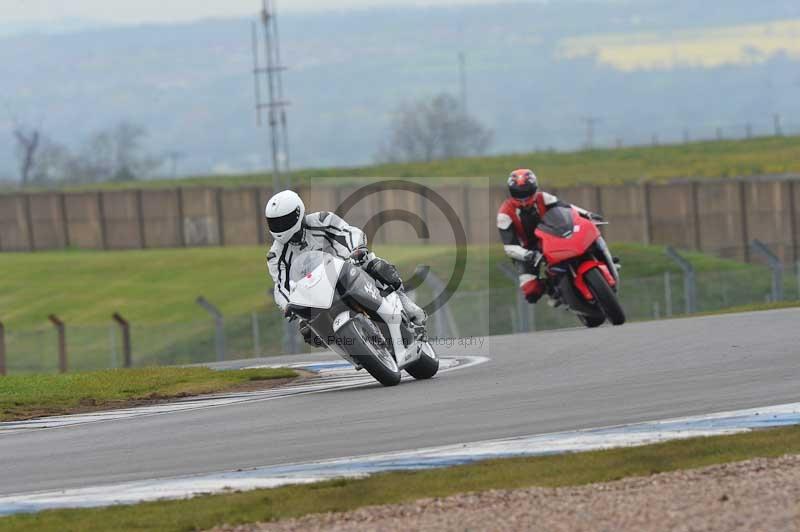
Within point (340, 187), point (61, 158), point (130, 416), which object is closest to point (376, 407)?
point (130, 416)

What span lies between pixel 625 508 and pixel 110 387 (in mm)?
9127

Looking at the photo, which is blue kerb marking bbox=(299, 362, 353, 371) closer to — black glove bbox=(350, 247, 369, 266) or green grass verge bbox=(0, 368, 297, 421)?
green grass verge bbox=(0, 368, 297, 421)

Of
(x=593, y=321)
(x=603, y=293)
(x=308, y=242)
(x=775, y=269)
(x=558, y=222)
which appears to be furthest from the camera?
(x=775, y=269)

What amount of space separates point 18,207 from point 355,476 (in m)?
62.2

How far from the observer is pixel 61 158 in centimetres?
12738

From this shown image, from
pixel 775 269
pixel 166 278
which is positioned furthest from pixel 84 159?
pixel 775 269

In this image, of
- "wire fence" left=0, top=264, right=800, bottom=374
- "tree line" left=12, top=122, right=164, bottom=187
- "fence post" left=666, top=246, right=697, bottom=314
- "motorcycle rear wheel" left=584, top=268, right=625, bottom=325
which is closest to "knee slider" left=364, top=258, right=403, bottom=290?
"motorcycle rear wheel" left=584, top=268, right=625, bottom=325

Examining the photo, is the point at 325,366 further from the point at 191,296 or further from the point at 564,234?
the point at 191,296

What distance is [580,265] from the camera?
1906 cm

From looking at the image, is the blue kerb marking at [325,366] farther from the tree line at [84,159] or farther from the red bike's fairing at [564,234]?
the tree line at [84,159]

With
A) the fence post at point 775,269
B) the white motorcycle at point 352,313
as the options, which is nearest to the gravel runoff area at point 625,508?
the white motorcycle at point 352,313

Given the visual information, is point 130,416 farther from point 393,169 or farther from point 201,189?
point 393,169

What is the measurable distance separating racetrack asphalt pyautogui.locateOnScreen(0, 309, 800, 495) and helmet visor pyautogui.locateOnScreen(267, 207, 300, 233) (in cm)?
154

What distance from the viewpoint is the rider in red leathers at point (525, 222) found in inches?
769
